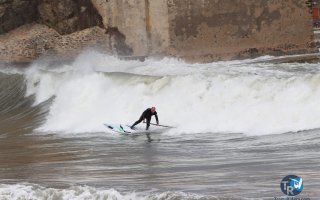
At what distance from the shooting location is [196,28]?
2217cm

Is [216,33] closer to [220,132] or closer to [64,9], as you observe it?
[64,9]

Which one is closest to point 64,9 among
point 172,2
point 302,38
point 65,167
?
point 172,2

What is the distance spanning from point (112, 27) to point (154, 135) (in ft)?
38.0

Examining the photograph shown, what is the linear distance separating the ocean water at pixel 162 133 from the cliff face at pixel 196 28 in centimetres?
58

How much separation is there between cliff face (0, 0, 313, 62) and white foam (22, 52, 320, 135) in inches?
26.6

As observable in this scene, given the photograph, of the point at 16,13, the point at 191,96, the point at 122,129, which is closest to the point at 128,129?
the point at 122,129

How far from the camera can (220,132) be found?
1267 cm

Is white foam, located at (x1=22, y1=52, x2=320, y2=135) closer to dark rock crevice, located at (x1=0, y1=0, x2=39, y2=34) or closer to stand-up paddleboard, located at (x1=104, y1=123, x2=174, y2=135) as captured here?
stand-up paddleboard, located at (x1=104, y1=123, x2=174, y2=135)

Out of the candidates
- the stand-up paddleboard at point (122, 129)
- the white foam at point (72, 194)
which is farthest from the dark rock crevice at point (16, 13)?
the white foam at point (72, 194)

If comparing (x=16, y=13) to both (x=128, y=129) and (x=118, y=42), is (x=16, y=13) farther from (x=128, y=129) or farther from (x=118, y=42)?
(x=128, y=129)

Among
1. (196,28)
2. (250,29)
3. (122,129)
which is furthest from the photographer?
(196,28)

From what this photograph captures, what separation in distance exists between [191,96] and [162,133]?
2585 millimetres

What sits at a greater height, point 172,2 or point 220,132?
point 172,2

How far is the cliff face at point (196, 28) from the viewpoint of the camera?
859 inches
